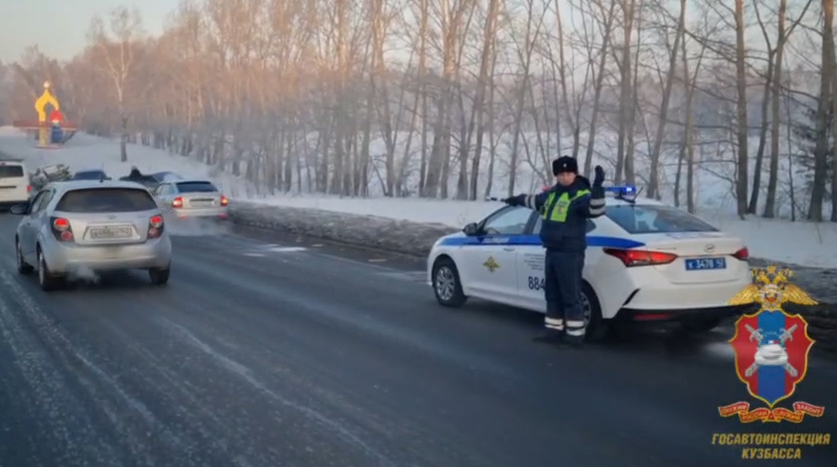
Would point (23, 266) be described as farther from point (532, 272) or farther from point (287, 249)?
point (532, 272)

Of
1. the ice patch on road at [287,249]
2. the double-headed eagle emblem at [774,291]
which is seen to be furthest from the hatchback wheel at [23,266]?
the double-headed eagle emblem at [774,291]

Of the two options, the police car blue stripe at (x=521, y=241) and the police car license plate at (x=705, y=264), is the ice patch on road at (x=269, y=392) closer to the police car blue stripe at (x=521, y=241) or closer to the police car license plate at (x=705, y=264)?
the police car blue stripe at (x=521, y=241)

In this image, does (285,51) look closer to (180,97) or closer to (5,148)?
(180,97)

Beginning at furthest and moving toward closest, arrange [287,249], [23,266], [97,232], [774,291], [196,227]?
[196,227] < [287,249] < [23,266] < [97,232] < [774,291]

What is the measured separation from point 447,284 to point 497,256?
1.25m

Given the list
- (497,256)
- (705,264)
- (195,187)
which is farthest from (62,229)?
(195,187)

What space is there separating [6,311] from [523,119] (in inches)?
1622

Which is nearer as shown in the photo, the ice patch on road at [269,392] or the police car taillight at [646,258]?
the ice patch on road at [269,392]

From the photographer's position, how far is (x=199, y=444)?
5.95 m

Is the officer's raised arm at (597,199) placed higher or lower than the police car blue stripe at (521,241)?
higher

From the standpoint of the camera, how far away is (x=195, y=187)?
93.0ft

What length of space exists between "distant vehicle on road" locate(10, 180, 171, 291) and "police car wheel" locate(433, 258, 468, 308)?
424cm

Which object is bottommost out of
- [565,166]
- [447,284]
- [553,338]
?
[553,338]

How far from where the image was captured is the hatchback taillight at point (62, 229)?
13125 millimetres
